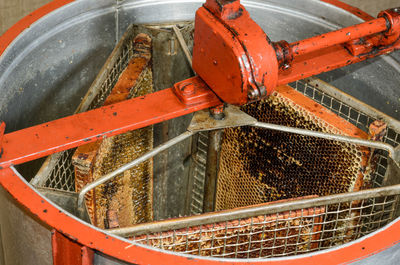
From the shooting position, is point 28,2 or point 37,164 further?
point 28,2

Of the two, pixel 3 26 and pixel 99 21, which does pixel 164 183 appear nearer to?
pixel 99 21

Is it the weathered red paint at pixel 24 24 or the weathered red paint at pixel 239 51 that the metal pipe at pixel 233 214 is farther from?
the weathered red paint at pixel 24 24

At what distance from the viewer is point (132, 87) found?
7.29 ft

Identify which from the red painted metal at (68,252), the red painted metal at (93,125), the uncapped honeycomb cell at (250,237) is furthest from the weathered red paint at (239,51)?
the red painted metal at (68,252)

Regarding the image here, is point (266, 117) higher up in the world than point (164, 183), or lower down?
higher up

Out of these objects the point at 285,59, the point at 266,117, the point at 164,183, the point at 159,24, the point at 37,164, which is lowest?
the point at 164,183

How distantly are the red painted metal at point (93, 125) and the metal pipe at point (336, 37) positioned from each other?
286 millimetres

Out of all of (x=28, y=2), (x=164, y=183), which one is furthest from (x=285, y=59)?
(x=28, y=2)

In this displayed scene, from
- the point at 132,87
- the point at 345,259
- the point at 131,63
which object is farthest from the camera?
the point at 131,63

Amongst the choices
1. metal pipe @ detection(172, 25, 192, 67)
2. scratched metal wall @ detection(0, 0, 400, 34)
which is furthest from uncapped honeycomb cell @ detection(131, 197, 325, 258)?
scratched metal wall @ detection(0, 0, 400, 34)

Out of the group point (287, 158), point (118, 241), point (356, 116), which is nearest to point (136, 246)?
point (118, 241)

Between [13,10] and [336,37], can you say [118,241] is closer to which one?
[336,37]

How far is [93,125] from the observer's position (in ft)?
5.64

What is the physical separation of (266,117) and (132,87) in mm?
524
